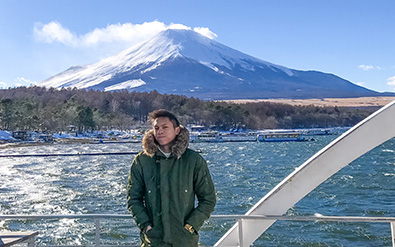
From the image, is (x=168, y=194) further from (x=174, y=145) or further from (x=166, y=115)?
(x=166, y=115)

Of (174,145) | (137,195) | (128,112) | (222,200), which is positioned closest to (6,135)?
(128,112)

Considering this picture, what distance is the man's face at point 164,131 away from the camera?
7.36 feet

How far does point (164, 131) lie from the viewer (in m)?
2.25

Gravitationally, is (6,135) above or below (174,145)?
below

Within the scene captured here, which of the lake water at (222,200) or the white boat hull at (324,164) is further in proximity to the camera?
the lake water at (222,200)

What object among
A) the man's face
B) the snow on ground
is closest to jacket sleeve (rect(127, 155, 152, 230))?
the man's face

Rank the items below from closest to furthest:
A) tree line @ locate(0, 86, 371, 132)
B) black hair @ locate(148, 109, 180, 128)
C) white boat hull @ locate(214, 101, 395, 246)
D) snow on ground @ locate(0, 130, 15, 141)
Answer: black hair @ locate(148, 109, 180, 128) → white boat hull @ locate(214, 101, 395, 246) → snow on ground @ locate(0, 130, 15, 141) → tree line @ locate(0, 86, 371, 132)

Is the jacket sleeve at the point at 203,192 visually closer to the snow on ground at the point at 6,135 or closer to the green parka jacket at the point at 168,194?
the green parka jacket at the point at 168,194

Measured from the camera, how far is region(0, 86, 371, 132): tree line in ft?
282

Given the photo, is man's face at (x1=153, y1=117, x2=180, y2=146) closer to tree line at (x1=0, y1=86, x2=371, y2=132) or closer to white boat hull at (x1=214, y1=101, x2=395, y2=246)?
white boat hull at (x1=214, y1=101, x2=395, y2=246)

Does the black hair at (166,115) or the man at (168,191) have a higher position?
the black hair at (166,115)

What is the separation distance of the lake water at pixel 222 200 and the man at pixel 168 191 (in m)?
9.81

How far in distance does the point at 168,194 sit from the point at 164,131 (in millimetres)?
326

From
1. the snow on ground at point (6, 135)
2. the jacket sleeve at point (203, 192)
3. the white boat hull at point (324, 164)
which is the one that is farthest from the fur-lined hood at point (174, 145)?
the snow on ground at point (6, 135)
